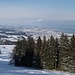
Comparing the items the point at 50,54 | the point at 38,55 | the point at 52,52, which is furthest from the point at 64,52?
the point at 38,55

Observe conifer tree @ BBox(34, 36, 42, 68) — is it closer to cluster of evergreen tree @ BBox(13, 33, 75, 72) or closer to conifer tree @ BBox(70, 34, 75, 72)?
cluster of evergreen tree @ BBox(13, 33, 75, 72)

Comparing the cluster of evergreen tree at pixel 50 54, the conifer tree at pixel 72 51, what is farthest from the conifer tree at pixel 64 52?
the conifer tree at pixel 72 51

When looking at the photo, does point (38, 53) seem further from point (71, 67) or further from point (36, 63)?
point (71, 67)

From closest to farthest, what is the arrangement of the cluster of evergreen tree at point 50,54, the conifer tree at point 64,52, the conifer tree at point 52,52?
the cluster of evergreen tree at point 50,54 < the conifer tree at point 64,52 < the conifer tree at point 52,52

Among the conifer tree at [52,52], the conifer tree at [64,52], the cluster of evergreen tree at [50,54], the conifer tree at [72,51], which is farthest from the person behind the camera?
the conifer tree at [52,52]

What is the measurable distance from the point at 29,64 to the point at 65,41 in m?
12.3

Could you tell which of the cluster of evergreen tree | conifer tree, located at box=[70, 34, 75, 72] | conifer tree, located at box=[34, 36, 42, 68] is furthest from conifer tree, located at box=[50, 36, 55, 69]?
conifer tree, located at box=[70, 34, 75, 72]

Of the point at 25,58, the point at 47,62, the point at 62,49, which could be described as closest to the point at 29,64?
the point at 25,58

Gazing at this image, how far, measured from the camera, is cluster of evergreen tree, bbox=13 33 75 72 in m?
47.9

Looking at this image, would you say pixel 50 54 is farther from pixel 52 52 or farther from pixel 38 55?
pixel 38 55

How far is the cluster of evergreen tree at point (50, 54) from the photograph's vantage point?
47872mm

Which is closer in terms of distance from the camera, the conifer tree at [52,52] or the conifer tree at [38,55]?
the conifer tree at [52,52]

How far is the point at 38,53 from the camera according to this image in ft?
177

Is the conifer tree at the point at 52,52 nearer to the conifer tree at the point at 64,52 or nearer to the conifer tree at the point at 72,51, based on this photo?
the conifer tree at the point at 64,52
